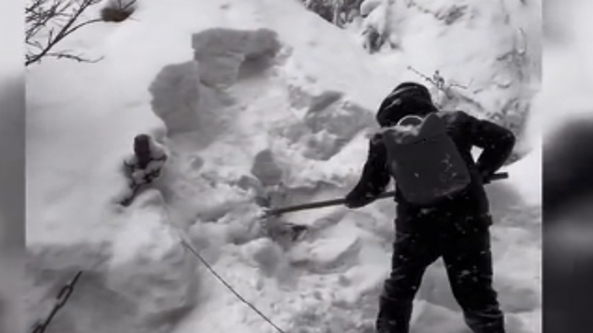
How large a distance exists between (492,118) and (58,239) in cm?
89

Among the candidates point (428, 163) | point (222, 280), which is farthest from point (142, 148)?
point (428, 163)

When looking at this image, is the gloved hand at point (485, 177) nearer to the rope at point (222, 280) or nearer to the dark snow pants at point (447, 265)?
the dark snow pants at point (447, 265)

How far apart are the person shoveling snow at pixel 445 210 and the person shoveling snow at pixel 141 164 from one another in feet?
1.50

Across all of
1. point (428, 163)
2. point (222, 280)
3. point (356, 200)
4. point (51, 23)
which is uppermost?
point (51, 23)

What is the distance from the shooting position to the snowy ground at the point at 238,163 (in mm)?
1395

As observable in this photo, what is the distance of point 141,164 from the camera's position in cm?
144

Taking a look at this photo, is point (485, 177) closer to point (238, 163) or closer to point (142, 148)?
point (238, 163)

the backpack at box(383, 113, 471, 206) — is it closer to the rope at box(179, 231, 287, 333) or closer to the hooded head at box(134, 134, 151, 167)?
the rope at box(179, 231, 287, 333)

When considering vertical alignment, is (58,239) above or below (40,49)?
below

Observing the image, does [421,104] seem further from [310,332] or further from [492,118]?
[310,332]

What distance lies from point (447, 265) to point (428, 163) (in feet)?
0.68

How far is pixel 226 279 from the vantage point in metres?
1.44

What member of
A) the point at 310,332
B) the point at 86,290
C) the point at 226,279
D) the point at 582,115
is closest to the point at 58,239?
the point at 86,290

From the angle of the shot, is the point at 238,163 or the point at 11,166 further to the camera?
the point at 238,163
